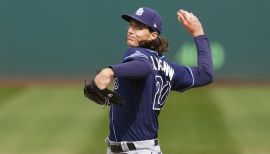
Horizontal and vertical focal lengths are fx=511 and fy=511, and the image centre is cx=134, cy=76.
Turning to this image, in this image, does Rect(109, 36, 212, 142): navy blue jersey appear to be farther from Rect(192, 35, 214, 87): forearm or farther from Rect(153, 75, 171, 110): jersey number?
Rect(192, 35, 214, 87): forearm

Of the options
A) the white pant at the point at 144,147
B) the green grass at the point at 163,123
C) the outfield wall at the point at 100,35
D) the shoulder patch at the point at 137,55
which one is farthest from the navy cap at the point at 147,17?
the outfield wall at the point at 100,35

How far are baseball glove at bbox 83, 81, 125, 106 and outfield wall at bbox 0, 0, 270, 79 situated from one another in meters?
9.27

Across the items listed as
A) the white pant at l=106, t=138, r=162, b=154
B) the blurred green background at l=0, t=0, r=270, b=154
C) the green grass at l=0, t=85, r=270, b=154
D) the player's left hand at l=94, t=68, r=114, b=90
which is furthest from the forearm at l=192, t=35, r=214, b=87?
the blurred green background at l=0, t=0, r=270, b=154

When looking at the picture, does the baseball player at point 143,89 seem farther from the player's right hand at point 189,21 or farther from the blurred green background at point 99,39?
the blurred green background at point 99,39

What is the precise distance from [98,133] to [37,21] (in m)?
5.55

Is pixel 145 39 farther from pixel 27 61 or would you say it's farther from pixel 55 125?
pixel 27 61

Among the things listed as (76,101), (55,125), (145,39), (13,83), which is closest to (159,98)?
(145,39)

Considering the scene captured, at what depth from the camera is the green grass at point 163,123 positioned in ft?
24.0

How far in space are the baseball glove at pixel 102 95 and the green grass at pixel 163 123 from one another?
3.91 metres

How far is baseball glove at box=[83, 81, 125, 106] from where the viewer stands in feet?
10.1

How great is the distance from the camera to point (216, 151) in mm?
7090

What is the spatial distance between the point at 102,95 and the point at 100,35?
9549 millimetres

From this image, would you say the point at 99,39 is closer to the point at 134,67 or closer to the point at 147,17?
the point at 147,17

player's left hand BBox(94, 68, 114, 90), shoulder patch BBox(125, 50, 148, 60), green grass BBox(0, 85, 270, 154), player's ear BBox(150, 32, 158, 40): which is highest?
player's ear BBox(150, 32, 158, 40)
